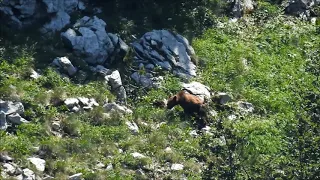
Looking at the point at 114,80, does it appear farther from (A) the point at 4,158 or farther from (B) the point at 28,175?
(B) the point at 28,175

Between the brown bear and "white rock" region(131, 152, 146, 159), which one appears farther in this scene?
the brown bear

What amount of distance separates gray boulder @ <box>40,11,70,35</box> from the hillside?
81 millimetres

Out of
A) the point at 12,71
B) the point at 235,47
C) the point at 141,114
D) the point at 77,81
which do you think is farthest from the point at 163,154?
the point at 235,47

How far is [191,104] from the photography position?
15719 millimetres

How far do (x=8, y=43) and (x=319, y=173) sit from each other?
28.0ft

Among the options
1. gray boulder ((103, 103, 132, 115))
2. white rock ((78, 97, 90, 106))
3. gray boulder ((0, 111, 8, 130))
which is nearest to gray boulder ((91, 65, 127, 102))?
gray boulder ((103, 103, 132, 115))

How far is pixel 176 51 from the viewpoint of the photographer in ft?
58.0

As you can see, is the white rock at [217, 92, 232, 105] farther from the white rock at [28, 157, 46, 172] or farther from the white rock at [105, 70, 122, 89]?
the white rock at [28, 157, 46, 172]

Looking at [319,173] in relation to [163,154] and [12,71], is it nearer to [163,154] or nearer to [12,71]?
[163,154]

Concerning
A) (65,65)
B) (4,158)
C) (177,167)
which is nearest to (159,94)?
(65,65)

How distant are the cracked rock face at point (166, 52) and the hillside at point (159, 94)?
0.12ft

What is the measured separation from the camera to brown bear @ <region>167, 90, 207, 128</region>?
15641 mm

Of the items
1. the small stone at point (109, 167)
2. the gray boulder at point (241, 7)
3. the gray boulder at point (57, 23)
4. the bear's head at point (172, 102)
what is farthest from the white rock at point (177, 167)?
the gray boulder at point (241, 7)

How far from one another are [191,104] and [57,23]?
13.5ft
